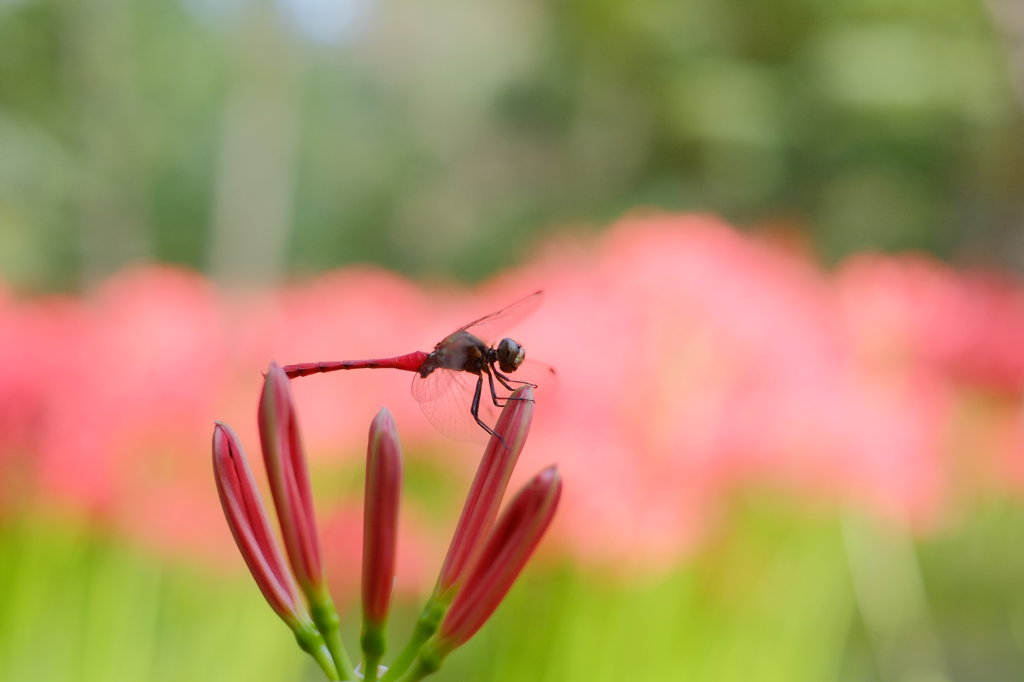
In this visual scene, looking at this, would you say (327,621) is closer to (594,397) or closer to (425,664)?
(425,664)

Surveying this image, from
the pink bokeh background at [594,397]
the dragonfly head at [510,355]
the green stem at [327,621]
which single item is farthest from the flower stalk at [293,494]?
the pink bokeh background at [594,397]

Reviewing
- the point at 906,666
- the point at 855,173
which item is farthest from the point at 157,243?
the point at 906,666

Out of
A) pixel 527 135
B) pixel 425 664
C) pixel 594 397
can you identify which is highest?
pixel 527 135

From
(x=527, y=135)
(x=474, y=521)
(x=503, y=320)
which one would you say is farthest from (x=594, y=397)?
(x=527, y=135)

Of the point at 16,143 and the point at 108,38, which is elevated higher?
the point at 108,38

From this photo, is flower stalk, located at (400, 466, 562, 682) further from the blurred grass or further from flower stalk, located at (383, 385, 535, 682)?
the blurred grass

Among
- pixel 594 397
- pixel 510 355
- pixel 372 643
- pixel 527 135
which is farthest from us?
pixel 527 135

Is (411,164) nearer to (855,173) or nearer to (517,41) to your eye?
(517,41)
